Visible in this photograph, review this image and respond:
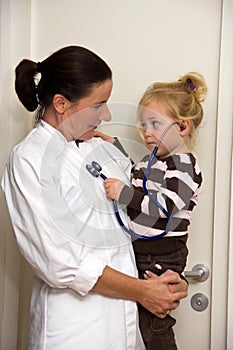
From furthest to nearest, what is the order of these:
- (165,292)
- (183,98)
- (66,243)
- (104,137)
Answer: (104,137)
(183,98)
(165,292)
(66,243)

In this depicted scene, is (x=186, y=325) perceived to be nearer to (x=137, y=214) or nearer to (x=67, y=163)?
(x=137, y=214)

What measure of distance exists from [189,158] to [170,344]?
0.52 m

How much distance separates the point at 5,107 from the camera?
1.76m

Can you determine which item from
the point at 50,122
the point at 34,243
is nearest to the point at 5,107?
the point at 50,122

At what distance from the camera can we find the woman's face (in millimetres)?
1501

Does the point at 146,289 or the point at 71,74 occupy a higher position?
the point at 71,74

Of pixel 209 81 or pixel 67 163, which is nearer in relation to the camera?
pixel 67 163

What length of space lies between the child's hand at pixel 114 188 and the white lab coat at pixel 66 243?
0.03m

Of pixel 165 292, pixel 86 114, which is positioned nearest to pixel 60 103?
pixel 86 114

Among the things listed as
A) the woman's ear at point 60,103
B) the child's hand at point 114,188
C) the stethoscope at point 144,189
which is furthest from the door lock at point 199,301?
the woman's ear at point 60,103

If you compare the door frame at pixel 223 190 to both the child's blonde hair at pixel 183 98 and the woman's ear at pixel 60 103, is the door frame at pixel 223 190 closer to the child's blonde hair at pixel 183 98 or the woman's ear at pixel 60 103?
the child's blonde hair at pixel 183 98

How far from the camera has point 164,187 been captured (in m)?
1.51

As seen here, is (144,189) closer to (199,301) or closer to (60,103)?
(60,103)

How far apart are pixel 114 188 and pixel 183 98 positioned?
341mm
